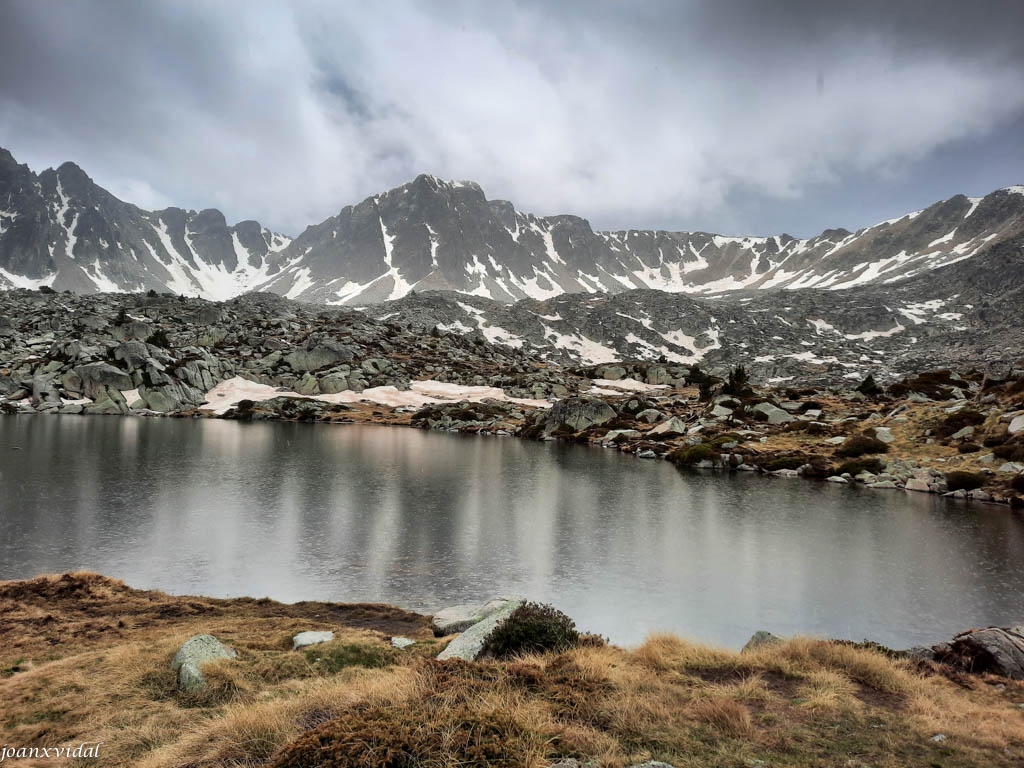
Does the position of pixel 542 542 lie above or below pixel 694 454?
below

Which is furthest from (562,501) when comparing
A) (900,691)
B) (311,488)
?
(900,691)

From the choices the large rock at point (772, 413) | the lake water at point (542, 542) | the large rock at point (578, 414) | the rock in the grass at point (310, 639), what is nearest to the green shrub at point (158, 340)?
the lake water at point (542, 542)

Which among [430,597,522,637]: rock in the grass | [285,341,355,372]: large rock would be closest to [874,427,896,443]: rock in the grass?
[430,597,522,637]: rock in the grass

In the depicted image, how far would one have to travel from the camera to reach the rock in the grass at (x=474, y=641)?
38.3ft

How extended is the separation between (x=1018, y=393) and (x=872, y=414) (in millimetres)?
14033

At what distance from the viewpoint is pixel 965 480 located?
125 ft

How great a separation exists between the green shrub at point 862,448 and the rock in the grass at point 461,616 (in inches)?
1785

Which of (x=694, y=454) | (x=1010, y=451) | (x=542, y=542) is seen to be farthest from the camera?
(x=694, y=454)

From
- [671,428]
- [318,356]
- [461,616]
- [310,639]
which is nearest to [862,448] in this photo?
[671,428]

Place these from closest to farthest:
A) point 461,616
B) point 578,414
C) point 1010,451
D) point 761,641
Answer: point 761,641
point 461,616
point 1010,451
point 578,414

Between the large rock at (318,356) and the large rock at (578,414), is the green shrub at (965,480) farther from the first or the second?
the large rock at (318,356)

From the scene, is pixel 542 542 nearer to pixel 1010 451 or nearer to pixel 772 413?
pixel 1010 451

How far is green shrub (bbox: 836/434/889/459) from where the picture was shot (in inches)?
1934

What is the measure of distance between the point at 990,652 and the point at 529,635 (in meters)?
10.3
